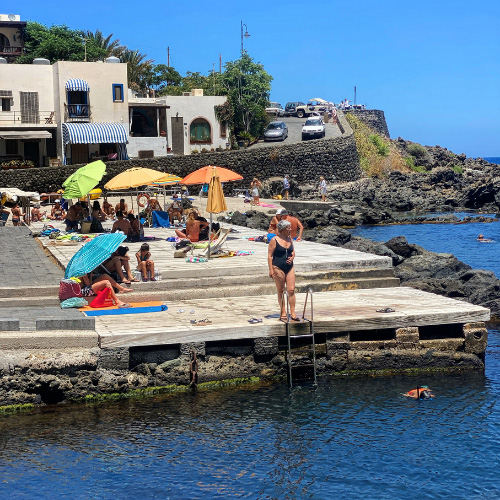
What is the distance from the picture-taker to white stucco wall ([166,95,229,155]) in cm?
5556

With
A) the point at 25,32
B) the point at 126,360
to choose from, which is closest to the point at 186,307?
the point at 126,360

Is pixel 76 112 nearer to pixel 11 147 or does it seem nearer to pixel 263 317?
pixel 11 147

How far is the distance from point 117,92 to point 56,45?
21.7 metres

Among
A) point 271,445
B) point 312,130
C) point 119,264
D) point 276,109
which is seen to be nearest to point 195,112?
point 312,130

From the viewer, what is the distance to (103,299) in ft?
51.3

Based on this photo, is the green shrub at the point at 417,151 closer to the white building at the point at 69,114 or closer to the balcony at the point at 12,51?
the balcony at the point at 12,51

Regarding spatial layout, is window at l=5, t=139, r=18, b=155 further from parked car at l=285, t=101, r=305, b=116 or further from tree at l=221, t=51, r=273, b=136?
parked car at l=285, t=101, r=305, b=116

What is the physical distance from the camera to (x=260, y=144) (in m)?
60.4

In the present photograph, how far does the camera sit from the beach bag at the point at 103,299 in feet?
51.2

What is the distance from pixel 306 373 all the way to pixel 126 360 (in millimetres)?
3231

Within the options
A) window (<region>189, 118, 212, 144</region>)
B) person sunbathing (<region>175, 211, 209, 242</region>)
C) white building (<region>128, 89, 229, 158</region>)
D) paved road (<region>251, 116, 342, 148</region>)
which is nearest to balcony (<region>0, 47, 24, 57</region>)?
white building (<region>128, 89, 229, 158</region>)

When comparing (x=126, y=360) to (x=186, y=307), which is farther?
(x=186, y=307)

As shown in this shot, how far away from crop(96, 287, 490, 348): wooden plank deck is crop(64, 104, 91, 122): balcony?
3510 centimetres

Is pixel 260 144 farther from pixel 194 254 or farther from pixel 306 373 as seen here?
pixel 306 373
